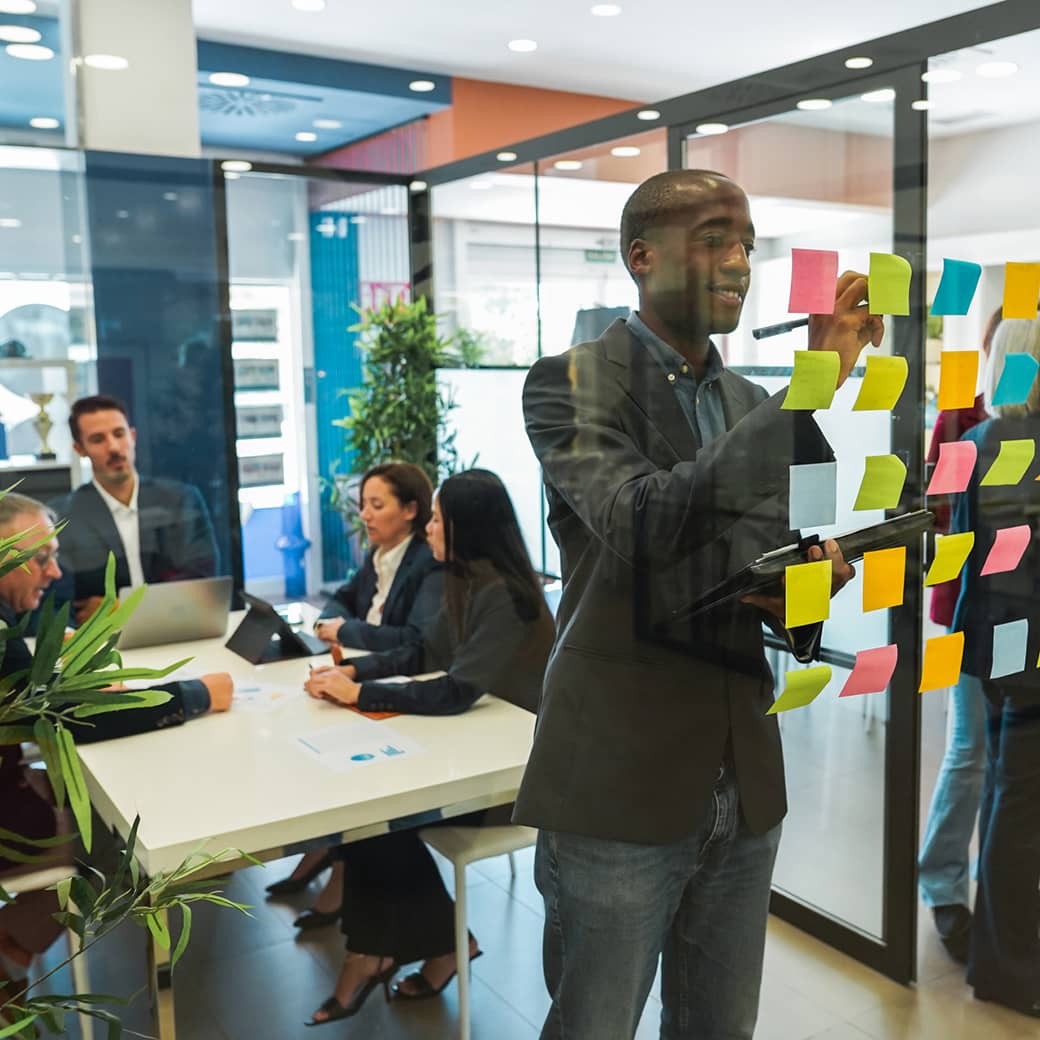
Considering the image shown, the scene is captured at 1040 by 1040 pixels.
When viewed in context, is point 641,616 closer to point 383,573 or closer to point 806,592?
point 806,592

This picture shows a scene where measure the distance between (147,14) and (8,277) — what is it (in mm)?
1155

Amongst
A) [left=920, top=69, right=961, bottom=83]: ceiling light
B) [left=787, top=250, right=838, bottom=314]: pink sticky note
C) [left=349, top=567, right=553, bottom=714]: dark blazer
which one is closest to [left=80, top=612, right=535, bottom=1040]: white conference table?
[left=349, top=567, right=553, bottom=714]: dark blazer

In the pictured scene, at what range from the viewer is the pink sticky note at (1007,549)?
1846mm

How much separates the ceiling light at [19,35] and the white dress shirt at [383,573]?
7.75 ft

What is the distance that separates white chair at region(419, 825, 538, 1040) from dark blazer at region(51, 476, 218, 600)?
1.54 metres

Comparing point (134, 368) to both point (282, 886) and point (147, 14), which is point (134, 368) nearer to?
point (147, 14)

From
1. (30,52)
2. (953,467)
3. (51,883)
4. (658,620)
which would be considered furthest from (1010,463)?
(30,52)

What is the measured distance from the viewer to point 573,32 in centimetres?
496

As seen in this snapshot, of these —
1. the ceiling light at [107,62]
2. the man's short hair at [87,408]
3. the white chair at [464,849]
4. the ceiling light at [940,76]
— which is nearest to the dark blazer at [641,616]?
the white chair at [464,849]

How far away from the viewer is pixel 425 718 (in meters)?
2.22

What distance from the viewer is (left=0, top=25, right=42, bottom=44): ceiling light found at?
3.87 meters

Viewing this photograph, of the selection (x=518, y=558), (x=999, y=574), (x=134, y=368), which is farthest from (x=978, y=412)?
(x=134, y=368)

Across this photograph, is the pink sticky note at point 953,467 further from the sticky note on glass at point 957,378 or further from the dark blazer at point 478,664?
the dark blazer at point 478,664

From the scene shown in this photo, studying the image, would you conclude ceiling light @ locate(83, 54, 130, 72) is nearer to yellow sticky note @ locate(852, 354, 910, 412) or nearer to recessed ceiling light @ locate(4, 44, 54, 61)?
recessed ceiling light @ locate(4, 44, 54, 61)
